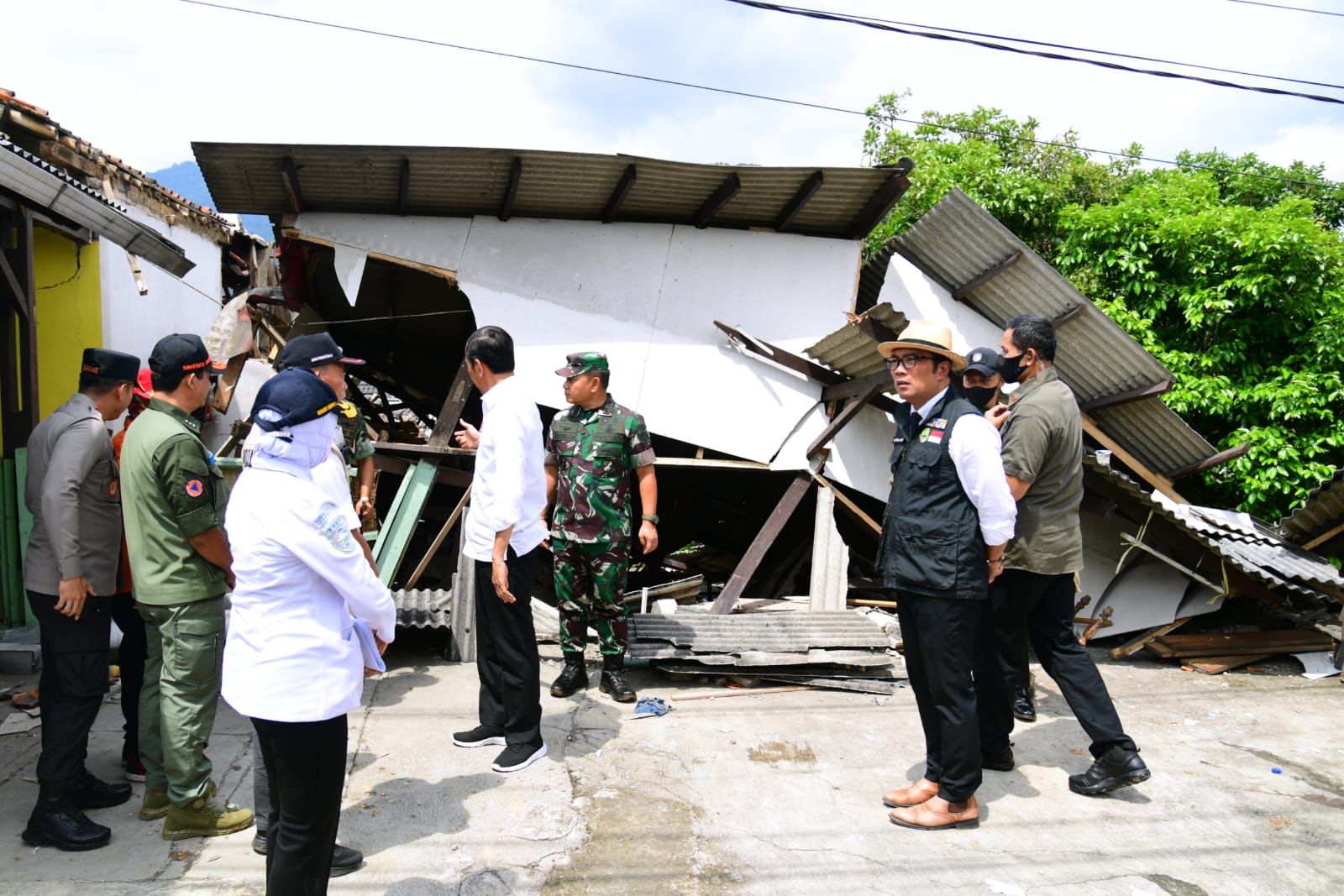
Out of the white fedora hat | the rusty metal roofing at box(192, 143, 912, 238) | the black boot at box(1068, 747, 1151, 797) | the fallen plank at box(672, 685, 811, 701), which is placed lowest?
the fallen plank at box(672, 685, 811, 701)

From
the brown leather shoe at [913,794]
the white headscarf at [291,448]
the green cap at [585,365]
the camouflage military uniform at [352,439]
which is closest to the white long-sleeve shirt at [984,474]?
the brown leather shoe at [913,794]

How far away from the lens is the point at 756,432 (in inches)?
275

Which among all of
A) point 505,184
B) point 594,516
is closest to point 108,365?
point 594,516

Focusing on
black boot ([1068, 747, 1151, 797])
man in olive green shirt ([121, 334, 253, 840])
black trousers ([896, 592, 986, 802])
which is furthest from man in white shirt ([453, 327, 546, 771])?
black boot ([1068, 747, 1151, 797])

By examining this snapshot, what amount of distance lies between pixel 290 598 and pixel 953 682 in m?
2.46

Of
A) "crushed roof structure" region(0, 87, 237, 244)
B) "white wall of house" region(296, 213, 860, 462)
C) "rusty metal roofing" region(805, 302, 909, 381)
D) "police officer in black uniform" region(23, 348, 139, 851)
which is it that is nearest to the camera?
"police officer in black uniform" region(23, 348, 139, 851)

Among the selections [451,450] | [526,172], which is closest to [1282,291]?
[526,172]

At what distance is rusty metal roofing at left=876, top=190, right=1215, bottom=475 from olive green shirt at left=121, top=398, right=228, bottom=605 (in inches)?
211

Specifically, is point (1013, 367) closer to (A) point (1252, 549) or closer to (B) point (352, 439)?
(A) point (1252, 549)

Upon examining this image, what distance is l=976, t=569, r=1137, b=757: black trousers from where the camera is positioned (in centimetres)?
379

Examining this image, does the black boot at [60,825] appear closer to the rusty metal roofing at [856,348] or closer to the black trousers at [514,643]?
the black trousers at [514,643]

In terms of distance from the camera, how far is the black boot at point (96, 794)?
11.4 feet

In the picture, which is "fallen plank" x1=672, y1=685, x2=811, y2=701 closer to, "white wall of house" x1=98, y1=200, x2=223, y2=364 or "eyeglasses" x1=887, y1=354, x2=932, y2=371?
"eyeglasses" x1=887, y1=354, x2=932, y2=371

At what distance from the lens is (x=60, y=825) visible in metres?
3.18
